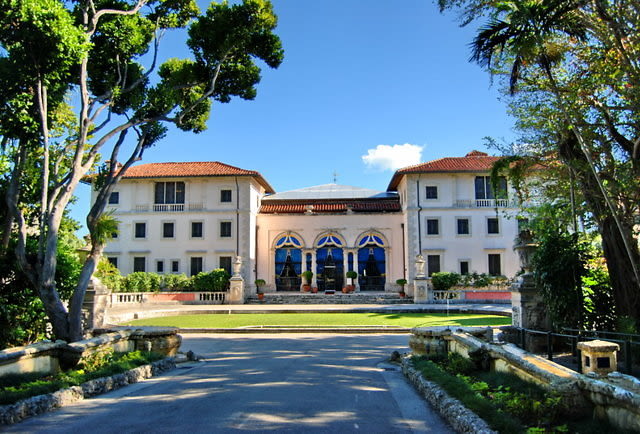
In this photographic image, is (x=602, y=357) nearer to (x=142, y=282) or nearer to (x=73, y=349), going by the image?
(x=73, y=349)

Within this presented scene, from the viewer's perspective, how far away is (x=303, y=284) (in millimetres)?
36469

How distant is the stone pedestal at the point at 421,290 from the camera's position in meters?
29.5

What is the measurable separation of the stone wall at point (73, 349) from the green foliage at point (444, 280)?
950 inches

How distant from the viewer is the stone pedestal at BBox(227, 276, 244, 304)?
102ft

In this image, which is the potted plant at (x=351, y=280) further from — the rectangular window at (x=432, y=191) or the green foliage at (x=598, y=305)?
the green foliage at (x=598, y=305)

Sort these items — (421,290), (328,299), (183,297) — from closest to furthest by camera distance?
(421,290)
(183,297)
(328,299)

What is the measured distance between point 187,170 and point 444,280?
812 inches

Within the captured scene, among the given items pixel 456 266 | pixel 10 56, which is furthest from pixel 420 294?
pixel 10 56

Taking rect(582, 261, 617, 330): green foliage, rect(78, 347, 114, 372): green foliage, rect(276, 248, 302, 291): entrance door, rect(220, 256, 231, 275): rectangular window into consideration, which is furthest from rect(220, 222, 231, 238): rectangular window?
rect(582, 261, 617, 330): green foliage

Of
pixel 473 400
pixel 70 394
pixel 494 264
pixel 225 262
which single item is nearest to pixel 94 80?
pixel 70 394

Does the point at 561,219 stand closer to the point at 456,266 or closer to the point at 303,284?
the point at 456,266

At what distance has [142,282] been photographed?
32.6 metres

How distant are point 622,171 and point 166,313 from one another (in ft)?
66.5

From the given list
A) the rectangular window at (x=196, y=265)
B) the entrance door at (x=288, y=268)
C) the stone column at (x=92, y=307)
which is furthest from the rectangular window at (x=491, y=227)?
the stone column at (x=92, y=307)
